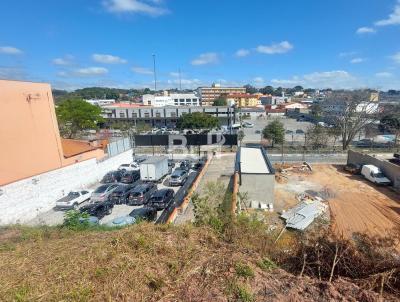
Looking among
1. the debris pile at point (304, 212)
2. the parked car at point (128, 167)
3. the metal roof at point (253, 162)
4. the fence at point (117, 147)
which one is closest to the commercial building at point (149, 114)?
the fence at point (117, 147)

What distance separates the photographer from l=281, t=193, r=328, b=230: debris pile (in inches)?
559

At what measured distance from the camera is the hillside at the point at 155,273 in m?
3.92

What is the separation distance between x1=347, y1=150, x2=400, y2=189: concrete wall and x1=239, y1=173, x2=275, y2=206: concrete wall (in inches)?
518

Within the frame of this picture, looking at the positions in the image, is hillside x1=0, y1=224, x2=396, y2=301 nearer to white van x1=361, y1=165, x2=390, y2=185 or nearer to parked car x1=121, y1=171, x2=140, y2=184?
parked car x1=121, y1=171, x2=140, y2=184

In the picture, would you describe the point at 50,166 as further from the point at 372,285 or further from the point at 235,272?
the point at 372,285

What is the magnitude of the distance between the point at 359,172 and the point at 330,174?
120 inches

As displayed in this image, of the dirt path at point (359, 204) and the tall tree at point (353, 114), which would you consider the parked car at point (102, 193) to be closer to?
the dirt path at point (359, 204)

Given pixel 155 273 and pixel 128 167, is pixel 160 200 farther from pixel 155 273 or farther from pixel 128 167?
pixel 155 273

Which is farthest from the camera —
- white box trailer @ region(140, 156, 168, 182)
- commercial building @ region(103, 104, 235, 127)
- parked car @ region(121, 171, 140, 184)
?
commercial building @ region(103, 104, 235, 127)

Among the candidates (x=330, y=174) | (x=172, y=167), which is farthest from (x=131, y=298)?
(x=330, y=174)

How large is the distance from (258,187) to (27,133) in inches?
670

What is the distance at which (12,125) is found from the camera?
51.9 ft

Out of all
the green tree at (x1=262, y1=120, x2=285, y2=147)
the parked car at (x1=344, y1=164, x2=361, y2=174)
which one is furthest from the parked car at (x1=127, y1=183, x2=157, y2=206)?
the green tree at (x1=262, y1=120, x2=285, y2=147)

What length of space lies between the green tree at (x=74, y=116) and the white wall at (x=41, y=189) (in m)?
20.3
